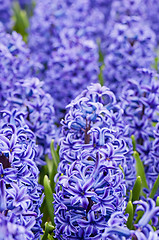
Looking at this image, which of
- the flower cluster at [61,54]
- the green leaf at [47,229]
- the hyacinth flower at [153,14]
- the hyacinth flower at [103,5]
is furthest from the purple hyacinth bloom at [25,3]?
the green leaf at [47,229]

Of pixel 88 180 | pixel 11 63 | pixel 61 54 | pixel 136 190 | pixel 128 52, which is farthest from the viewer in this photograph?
pixel 61 54

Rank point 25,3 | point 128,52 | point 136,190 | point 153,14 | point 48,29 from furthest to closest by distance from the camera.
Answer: point 25,3
point 153,14
point 48,29
point 128,52
point 136,190

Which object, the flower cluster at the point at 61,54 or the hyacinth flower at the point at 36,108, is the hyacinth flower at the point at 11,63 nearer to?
the hyacinth flower at the point at 36,108

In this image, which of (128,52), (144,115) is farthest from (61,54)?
(144,115)

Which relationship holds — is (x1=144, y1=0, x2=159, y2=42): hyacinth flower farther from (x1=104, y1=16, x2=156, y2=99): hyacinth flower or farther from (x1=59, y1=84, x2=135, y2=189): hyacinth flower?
(x1=59, y1=84, x2=135, y2=189): hyacinth flower

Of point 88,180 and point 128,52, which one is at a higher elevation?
point 128,52

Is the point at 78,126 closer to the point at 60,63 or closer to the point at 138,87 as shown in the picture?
the point at 138,87

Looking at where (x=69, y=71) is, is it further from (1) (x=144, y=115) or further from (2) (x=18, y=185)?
(2) (x=18, y=185)

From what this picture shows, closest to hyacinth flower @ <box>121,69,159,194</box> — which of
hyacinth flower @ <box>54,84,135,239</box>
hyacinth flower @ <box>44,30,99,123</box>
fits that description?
hyacinth flower @ <box>54,84,135,239</box>
